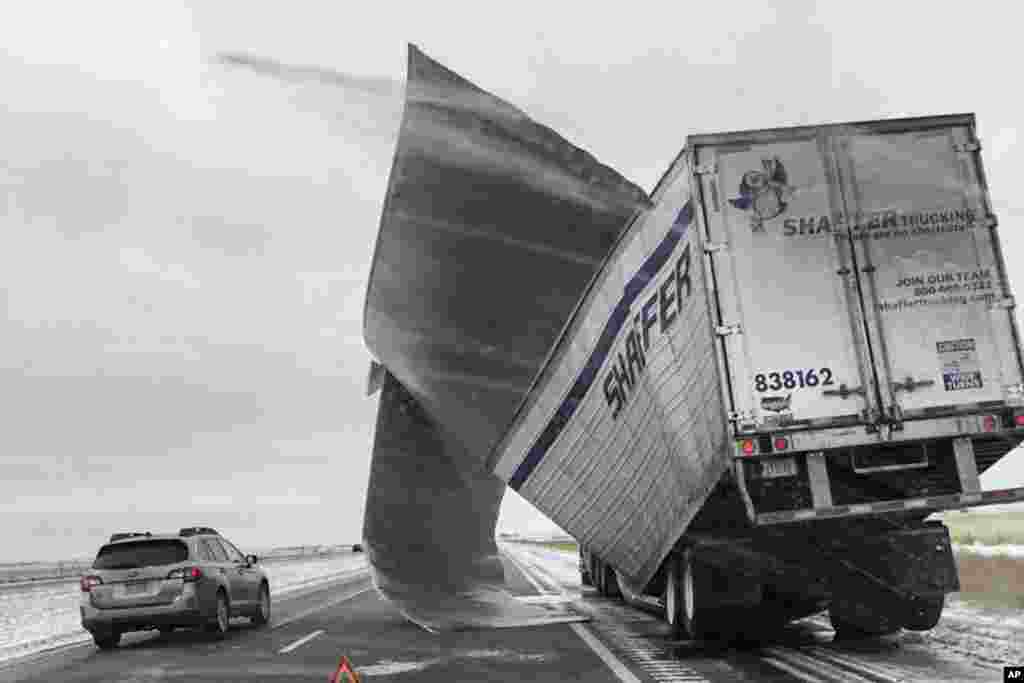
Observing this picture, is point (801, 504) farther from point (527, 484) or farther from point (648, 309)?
point (527, 484)

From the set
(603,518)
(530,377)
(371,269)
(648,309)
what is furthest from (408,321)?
(648,309)

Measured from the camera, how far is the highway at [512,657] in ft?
28.6

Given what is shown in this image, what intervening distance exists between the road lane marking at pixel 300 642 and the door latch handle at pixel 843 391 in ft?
21.7

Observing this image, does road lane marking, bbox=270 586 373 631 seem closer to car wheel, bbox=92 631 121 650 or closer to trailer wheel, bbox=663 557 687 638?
car wheel, bbox=92 631 121 650

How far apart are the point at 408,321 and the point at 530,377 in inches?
87.8

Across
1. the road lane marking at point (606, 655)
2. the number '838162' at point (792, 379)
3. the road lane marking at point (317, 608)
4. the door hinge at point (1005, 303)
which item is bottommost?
the road lane marking at point (606, 655)

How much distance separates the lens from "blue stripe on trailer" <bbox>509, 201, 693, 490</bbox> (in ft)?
29.5

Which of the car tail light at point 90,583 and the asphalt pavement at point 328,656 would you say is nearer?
the asphalt pavement at point 328,656

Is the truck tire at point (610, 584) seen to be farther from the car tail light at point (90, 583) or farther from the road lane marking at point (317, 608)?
the car tail light at point (90, 583)

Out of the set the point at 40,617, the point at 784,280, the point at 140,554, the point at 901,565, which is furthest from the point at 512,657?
the point at 40,617

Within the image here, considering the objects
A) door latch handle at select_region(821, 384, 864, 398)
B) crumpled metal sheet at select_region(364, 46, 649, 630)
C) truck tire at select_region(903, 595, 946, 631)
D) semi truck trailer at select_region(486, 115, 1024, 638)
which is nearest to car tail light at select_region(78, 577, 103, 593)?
crumpled metal sheet at select_region(364, 46, 649, 630)

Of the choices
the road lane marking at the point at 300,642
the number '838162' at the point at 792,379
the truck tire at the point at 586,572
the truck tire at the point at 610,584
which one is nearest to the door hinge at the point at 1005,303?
→ the number '838162' at the point at 792,379

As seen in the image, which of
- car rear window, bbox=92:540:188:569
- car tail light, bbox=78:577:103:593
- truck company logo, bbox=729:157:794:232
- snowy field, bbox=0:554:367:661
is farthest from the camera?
snowy field, bbox=0:554:367:661

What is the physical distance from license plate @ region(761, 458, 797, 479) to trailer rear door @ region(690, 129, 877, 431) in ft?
1.13
